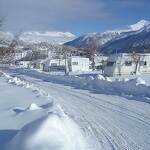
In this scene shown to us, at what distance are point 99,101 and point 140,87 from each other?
4621 mm

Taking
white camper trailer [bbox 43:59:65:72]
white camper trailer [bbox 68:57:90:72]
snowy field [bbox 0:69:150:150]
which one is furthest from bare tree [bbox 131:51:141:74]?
snowy field [bbox 0:69:150:150]

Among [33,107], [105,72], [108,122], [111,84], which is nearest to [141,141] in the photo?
[108,122]

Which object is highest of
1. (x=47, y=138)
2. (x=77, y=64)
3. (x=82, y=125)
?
(x=47, y=138)

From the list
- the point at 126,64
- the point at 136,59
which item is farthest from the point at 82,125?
the point at 136,59

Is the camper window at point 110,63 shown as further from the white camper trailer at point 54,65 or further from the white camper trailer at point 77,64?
the white camper trailer at point 54,65

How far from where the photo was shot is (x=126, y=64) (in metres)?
58.9

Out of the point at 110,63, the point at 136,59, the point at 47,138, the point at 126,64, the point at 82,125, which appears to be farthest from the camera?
the point at 136,59

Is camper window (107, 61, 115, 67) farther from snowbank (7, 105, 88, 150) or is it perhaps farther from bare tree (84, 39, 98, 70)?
snowbank (7, 105, 88, 150)

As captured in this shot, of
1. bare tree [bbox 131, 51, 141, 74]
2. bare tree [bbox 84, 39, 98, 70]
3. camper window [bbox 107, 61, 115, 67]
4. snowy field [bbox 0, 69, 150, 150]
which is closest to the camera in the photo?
snowy field [bbox 0, 69, 150, 150]

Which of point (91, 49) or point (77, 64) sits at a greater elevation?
point (91, 49)

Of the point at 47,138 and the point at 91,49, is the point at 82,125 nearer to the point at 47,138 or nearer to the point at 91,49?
the point at 47,138

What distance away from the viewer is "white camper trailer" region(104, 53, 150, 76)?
5606 centimetres

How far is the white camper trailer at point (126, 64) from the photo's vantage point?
184 feet

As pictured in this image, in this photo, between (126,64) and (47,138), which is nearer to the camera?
(47,138)
